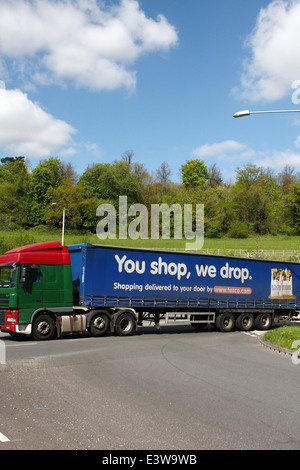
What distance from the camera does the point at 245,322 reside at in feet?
75.8

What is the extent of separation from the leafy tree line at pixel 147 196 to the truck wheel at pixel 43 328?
68471 millimetres

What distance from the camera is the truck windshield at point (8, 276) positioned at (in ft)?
54.3

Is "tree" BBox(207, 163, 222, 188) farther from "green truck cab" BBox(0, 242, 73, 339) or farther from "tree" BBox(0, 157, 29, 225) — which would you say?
"green truck cab" BBox(0, 242, 73, 339)

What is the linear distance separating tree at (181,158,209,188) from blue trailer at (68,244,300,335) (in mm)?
80085

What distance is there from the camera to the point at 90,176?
336 ft

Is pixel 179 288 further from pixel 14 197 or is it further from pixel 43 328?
pixel 14 197

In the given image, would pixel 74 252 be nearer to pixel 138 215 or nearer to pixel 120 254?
pixel 120 254

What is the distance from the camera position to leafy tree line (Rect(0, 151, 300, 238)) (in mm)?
88188

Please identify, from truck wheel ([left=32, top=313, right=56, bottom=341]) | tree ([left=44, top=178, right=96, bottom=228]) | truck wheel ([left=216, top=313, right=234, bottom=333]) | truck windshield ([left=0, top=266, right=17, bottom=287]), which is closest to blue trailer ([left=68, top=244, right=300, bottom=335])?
truck wheel ([left=216, top=313, right=234, bottom=333])

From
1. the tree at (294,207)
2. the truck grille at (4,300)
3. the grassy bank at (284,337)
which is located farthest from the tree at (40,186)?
the grassy bank at (284,337)

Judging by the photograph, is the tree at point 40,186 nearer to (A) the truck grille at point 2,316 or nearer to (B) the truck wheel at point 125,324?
(B) the truck wheel at point 125,324

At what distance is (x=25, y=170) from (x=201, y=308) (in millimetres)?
93492

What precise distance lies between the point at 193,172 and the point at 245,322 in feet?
275
